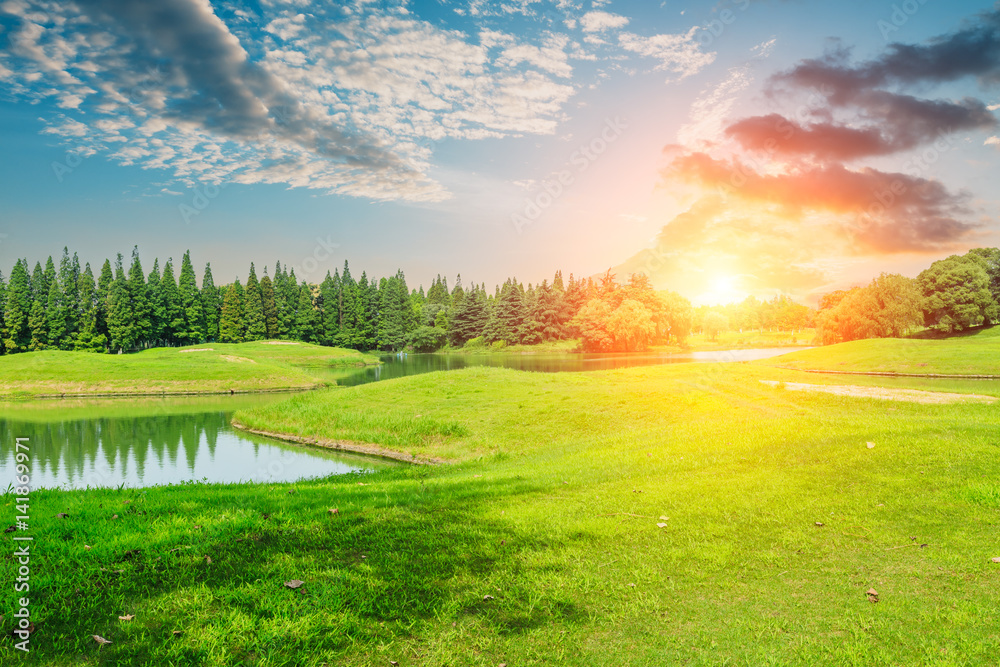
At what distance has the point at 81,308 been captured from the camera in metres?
79.8

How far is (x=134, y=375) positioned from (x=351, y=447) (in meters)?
35.0

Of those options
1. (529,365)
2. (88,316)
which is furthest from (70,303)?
(529,365)

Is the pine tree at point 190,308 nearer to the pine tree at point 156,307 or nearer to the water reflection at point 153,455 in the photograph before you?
the pine tree at point 156,307

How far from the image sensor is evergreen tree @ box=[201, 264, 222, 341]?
98.9m

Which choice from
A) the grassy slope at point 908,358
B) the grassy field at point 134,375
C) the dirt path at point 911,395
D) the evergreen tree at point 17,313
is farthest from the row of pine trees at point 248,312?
the dirt path at point 911,395

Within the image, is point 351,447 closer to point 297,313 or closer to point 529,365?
point 529,365

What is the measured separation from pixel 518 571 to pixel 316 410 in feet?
80.7

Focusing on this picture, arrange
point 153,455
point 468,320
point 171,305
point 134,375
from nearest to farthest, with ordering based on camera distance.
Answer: point 153,455 < point 134,375 < point 171,305 < point 468,320

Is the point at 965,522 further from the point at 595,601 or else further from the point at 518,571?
the point at 518,571

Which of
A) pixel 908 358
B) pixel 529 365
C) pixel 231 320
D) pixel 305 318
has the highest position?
pixel 305 318

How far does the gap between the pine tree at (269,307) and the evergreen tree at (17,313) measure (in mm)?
34758

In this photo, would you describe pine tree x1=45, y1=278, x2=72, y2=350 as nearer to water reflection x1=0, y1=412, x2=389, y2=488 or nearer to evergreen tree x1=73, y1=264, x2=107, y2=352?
evergreen tree x1=73, y1=264, x2=107, y2=352

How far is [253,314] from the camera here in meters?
97.4

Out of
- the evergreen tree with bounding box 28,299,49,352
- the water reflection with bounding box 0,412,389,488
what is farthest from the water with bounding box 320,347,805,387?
the evergreen tree with bounding box 28,299,49,352
